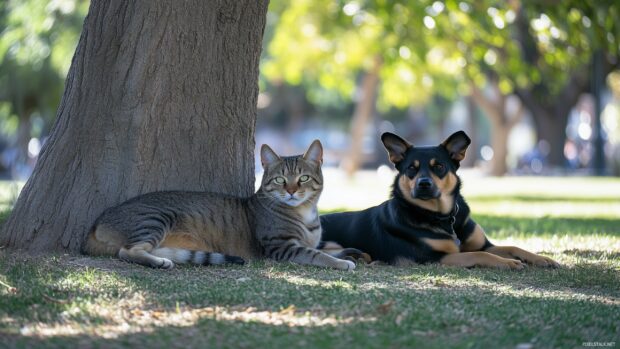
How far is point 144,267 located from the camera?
7.36 meters

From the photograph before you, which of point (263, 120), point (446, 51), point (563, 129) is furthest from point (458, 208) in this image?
point (263, 120)

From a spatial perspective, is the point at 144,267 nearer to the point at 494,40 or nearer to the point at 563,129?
the point at 494,40

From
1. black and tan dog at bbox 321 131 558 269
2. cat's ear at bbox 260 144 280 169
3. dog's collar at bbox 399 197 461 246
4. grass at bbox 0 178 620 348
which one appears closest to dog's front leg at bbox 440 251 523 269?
black and tan dog at bbox 321 131 558 269

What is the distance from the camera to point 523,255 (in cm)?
834

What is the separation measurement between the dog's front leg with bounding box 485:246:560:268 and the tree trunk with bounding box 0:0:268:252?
302cm

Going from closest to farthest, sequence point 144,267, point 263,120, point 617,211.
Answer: point 144,267, point 617,211, point 263,120

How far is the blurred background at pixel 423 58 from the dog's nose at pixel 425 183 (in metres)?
6.51

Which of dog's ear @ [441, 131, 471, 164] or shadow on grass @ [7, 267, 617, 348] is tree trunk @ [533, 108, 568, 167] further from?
shadow on grass @ [7, 267, 617, 348]

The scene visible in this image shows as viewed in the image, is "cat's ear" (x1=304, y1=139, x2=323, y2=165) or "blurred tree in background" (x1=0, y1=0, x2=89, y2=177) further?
"blurred tree in background" (x1=0, y1=0, x2=89, y2=177)

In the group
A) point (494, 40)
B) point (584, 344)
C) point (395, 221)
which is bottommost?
point (584, 344)

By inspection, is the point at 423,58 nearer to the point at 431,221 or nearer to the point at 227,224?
the point at 431,221

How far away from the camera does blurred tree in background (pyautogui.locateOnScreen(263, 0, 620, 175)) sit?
15492mm

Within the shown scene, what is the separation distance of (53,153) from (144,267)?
168cm

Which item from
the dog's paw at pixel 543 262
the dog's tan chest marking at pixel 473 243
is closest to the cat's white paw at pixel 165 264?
the dog's tan chest marking at pixel 473 243
